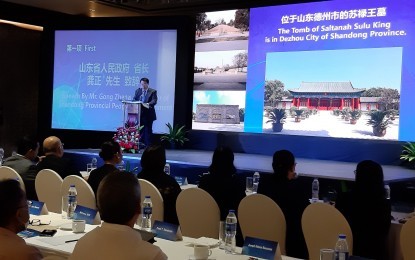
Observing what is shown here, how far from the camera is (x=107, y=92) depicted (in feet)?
32.8

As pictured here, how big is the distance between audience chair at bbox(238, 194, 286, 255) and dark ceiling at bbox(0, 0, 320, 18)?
582cm

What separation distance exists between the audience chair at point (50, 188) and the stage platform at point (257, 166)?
290 centimetres

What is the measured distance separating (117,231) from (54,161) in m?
3.23

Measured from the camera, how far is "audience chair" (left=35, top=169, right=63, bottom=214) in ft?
14.3

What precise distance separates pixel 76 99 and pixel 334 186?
19.9 feet

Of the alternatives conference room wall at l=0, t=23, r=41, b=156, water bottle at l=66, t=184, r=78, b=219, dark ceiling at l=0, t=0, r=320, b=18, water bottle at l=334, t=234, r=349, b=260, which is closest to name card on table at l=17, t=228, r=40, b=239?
water bottle at l=66, t=184, r=78, b=219

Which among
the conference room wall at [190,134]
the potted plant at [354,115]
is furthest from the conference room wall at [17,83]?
the potted plant at [354,115]

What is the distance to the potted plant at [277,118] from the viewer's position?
8516 mm

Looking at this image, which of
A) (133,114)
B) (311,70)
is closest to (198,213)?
(311,70)

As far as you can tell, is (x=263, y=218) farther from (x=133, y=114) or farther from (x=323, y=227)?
(x=133, y=114)

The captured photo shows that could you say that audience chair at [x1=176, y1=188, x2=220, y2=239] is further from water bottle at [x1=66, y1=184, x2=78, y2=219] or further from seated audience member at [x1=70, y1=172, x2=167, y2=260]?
seated audience member at [x1=70, y1=172, x2=167, y2=260]

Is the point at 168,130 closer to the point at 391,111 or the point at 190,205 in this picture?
the point at 391,111

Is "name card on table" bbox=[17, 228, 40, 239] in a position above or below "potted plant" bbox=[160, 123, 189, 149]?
below

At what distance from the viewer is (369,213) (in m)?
3.27
